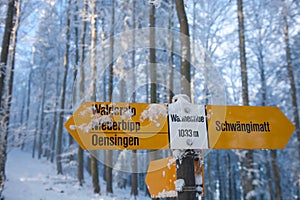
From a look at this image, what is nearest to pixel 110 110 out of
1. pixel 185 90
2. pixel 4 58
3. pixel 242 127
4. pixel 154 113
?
pixel 154 113

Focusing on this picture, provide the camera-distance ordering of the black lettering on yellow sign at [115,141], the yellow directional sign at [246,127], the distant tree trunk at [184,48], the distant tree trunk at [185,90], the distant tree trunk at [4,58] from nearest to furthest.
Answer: the black lettering on yellow sign at [115,141], the distant tree trunk at [185,90], the yellow directional sign at [246,127], the distant tree trunk at [184,48], the distant tree trunk at [4,58]

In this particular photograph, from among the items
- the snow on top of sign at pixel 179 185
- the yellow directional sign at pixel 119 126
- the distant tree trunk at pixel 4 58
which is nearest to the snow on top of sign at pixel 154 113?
the yellow directional sign at pixel 119 126

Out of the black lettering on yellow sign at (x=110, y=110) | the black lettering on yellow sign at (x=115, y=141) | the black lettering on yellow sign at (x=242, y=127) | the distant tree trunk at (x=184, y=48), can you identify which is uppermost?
the distant tree trunk at (x=184, y=48)

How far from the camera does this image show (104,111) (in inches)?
92.4

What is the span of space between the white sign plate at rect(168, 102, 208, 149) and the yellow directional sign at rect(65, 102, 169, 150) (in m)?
0.07

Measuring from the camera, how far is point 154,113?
94.5 inches

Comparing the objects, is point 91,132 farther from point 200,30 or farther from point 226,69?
point 226,69

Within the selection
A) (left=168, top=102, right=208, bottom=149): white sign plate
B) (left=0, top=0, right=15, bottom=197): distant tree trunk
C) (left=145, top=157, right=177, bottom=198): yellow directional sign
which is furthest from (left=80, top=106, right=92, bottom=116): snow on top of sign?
(left=0, top=0, right=15, bottom=197): distant tree trunk

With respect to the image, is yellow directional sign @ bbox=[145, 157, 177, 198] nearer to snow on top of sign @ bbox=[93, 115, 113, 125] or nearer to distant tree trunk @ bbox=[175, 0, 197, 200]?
distant tree trunk @ bbox=[175, 0, 197, 200]

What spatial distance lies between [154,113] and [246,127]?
86cm

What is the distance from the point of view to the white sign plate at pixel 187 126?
2387 mm

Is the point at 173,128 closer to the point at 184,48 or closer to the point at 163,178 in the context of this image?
the point at 163,178

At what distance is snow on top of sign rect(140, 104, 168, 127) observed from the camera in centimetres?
237

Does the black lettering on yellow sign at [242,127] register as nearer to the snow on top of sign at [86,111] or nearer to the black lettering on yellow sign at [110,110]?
the black lettering on yellow sign at [110,110]
